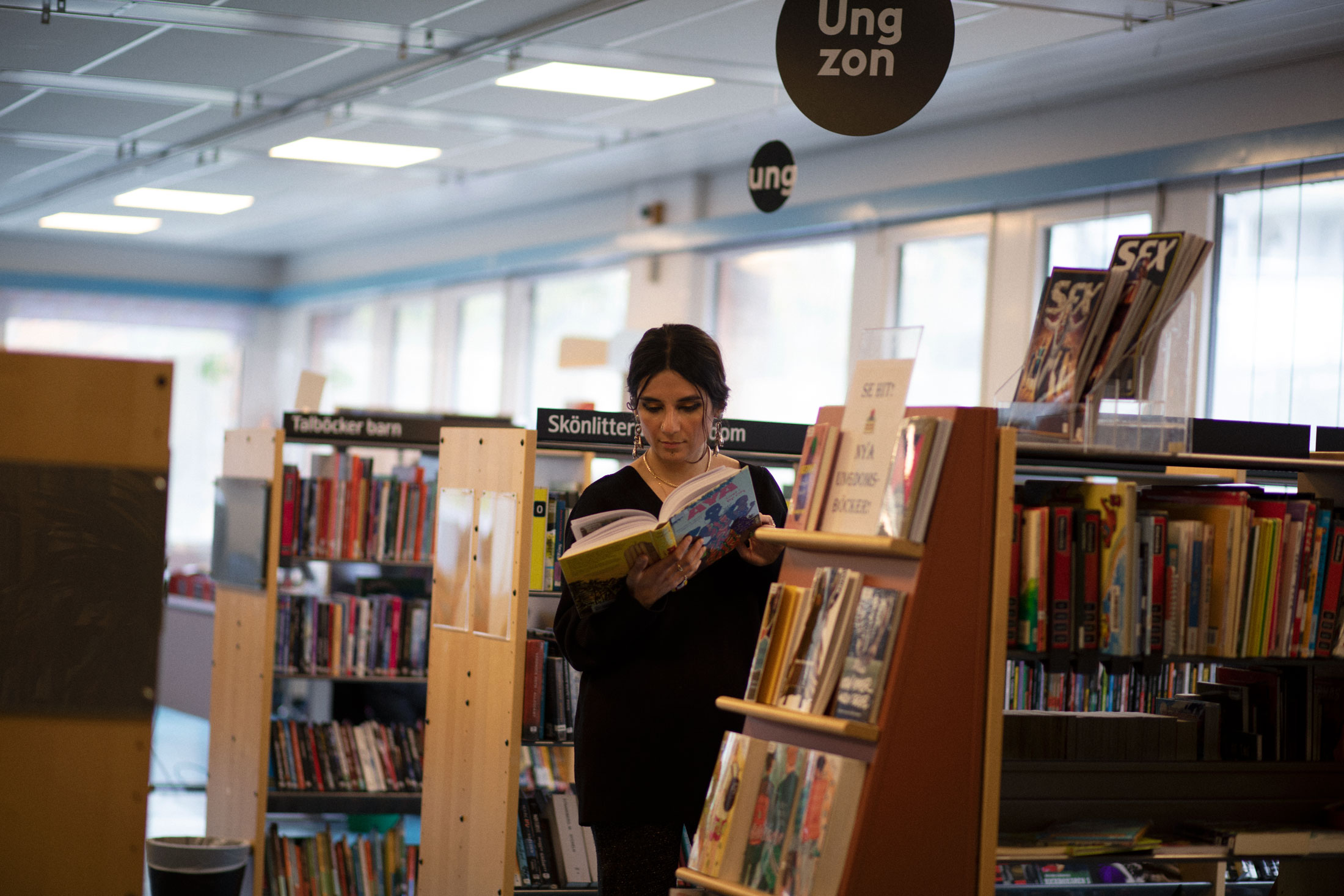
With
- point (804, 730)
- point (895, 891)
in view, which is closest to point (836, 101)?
point (804, 730)

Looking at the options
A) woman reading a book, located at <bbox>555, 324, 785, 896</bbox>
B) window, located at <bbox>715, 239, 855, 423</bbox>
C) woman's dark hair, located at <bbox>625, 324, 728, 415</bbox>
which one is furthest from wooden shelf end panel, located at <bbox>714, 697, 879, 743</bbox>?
window, located at <bbox>715, 239, 855, 423</bbox>

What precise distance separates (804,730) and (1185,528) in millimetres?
800

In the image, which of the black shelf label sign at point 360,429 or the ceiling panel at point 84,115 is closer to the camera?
the black shelf label sign at point 360,429

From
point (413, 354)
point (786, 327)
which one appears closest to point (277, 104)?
point (786, 327)

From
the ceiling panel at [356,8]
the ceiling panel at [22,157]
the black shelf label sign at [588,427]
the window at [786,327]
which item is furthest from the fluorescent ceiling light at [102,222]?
the black shelf label sign at [588,427]

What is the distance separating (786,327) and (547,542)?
4.69m

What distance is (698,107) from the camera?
7.04m

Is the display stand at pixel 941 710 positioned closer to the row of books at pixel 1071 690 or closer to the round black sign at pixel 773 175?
the row of books at pixel 1071 690

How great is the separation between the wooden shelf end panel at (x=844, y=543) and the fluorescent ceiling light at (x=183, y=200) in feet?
28.5

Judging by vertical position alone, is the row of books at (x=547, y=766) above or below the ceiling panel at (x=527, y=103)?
below

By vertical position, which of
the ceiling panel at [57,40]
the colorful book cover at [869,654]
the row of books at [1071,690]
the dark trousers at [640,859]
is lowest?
the dark trousers at [640,859]

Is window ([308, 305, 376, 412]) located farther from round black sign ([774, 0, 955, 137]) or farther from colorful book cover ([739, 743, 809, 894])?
colorful book cover ([739, 743, 809, 894])

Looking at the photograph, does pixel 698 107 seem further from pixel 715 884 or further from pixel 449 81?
pixel 715 884

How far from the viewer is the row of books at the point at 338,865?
501 cm
